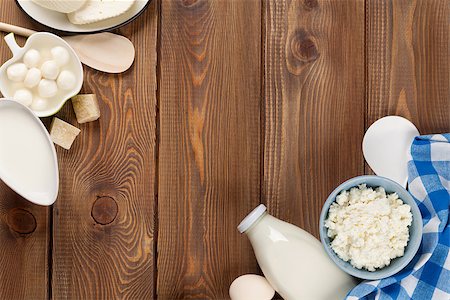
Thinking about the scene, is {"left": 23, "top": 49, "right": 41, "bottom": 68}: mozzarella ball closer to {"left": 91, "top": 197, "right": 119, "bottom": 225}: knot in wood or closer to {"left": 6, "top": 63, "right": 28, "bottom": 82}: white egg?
{"left": 6, "top": 63, "right": 28, "bottom": 82}: white egg

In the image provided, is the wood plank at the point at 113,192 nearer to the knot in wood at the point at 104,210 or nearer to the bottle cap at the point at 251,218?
the knot in wood at the point at 104,210

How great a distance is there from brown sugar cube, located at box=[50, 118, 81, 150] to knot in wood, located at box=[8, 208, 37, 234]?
0.29 feet

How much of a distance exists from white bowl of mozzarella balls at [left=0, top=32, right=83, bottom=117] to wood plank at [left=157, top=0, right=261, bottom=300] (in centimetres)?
11

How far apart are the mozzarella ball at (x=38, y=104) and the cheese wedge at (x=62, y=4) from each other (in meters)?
0.10

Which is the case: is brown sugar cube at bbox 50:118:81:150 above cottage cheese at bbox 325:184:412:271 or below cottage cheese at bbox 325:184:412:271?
above

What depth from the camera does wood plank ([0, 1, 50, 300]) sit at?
2.46ft

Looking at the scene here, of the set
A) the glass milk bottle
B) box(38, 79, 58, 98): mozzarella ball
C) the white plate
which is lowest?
the glass milk bottle

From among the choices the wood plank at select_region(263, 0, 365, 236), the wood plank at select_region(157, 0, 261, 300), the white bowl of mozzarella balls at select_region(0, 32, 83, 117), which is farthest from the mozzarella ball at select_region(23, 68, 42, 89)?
the wood plank at select_region(263, 0, 365, 236)

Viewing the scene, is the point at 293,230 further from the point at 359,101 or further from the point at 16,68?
the point at 16,68

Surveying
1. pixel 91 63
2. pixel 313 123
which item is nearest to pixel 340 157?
pixel 313 123

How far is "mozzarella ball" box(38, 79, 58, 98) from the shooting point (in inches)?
28.4

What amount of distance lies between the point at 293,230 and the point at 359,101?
0.18 metres

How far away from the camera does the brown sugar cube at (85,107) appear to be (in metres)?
0.75

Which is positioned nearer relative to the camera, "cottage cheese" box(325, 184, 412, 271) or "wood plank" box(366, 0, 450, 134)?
"cottage cheese" box(325, 184, 412, 271)
